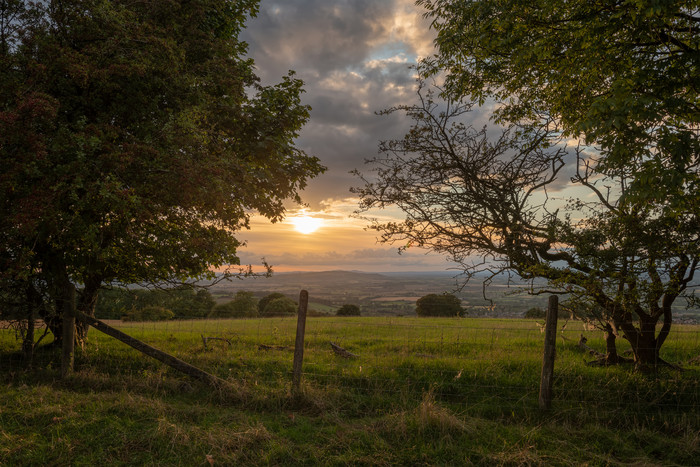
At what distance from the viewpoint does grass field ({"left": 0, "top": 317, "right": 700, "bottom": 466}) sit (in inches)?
215

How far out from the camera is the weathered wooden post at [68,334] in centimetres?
855

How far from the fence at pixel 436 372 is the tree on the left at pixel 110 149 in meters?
2.58

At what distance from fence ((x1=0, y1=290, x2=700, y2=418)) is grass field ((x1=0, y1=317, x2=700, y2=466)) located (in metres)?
0.04

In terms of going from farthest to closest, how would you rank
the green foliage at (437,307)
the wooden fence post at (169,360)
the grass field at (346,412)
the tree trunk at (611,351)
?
the green foliage at (437,307), the tree trunk at (611,351), the wooden fence post at (169,360), the grass field at (346,412)

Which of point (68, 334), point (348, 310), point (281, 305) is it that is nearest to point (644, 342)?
point (68, 334)

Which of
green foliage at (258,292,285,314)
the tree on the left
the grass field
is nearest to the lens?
the grass field

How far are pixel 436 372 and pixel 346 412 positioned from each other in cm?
302

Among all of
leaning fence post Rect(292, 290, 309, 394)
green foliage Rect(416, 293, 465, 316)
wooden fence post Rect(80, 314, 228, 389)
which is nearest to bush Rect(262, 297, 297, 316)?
green foliage Rect(416, 293, 465, 316)

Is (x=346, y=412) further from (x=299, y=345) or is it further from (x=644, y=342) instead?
(x=644, y=342)

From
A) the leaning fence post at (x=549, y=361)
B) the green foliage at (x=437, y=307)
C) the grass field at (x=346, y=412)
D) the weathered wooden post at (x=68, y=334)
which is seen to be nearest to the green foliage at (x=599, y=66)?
the leaning fence post at (x=549, y=361)

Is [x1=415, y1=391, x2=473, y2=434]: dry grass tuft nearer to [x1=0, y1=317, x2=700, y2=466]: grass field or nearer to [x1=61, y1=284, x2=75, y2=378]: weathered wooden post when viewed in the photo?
[x1=0, y1=317, x2=700, y2=466]: grass field

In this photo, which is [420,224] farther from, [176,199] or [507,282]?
[176,199]

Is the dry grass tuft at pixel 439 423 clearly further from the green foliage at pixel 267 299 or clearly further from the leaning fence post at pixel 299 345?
the green foliage at pixel 267 299

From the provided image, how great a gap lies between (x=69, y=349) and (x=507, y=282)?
414 inches
